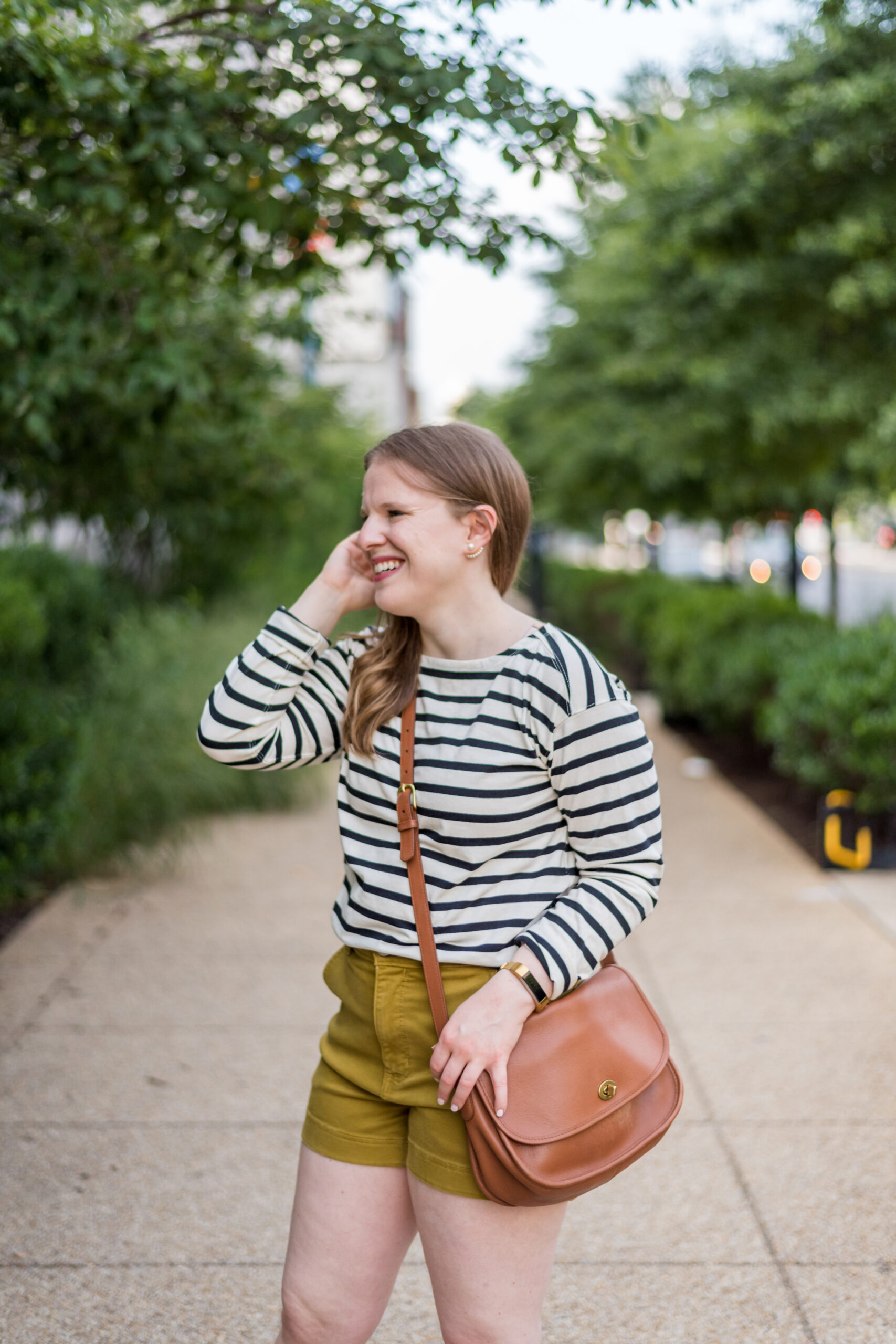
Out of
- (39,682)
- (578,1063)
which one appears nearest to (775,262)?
(39,682)

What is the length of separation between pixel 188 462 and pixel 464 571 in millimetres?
4848

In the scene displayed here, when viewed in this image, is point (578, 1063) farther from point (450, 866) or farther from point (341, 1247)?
point (341, 1247)

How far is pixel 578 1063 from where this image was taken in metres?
1.85

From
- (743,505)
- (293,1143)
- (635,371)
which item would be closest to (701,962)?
(293,1143)

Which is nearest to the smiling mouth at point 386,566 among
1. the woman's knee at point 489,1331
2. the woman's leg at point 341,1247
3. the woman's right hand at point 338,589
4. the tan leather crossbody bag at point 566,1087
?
the woman's right hand at point 338,589

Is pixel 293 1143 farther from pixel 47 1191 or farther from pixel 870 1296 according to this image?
pixel 870 1296

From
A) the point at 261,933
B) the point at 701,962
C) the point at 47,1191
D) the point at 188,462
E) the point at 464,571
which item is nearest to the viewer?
the point at 464,571

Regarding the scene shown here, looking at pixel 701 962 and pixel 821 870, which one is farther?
pixel 821 870

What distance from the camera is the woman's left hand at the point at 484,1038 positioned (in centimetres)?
178

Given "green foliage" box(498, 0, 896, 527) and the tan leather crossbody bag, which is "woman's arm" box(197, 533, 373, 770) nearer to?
the tan leather crossbody bag

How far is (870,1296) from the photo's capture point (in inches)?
115

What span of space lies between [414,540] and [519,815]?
1.42 ft

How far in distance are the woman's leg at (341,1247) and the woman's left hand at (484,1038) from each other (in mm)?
270

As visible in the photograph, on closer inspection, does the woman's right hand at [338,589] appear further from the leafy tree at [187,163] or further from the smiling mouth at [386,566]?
the leafy tree at [187,163]
